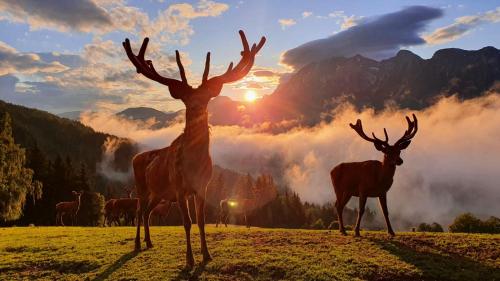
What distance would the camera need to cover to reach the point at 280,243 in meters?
15.2

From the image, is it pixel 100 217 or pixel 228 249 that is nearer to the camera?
pixel 228 249

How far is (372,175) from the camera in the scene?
17188 mm

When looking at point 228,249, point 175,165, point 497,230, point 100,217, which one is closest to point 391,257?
point 228,249

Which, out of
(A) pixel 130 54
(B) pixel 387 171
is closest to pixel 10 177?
(A) pixel 130 54

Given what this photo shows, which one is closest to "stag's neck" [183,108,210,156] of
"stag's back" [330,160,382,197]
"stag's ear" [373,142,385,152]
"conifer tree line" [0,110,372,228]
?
"stag's ear" [373,142,385,152]

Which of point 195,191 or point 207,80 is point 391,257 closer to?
point 195,191

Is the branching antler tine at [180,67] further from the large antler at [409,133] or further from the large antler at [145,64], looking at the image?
the large antler at [409,133]

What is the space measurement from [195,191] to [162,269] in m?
2.35

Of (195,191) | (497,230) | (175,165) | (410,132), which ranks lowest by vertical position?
(497,230)

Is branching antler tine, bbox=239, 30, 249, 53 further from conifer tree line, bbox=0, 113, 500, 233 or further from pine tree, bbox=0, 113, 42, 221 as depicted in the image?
pine tree, bbox=0, 113, 42, 221

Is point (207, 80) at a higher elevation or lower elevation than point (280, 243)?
higher

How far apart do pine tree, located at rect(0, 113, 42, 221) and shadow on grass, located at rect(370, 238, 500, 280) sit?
122ft

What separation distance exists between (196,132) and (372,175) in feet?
27.9

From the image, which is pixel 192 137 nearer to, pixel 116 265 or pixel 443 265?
pixel 116 265
